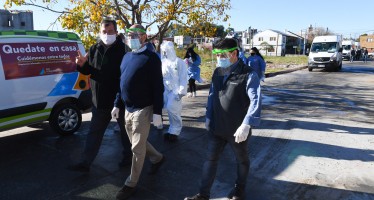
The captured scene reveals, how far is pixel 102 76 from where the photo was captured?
394 cm

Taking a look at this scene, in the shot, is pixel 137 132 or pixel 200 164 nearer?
pixel 137 132

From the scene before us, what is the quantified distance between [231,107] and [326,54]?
21044 millimetres

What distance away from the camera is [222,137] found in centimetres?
320

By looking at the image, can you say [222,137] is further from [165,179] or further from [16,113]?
[16,113]

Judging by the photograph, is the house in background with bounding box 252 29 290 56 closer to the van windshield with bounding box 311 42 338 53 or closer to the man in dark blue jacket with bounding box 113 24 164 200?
the van windshield with bounding box 311 42 338 53

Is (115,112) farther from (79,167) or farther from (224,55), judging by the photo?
(224,55)

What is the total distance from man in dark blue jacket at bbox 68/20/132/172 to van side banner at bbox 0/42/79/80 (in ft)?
5.43

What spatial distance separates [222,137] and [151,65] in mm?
1063

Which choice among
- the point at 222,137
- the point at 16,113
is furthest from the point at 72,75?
the point at 222,137

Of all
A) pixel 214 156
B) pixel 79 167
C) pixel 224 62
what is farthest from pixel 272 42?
pixel 214 156

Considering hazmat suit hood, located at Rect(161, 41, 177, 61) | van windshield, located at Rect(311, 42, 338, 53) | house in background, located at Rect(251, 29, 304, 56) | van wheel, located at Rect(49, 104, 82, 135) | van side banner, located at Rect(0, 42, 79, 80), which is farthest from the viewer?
house in background, located at Rect(251, 29, 304, 56)

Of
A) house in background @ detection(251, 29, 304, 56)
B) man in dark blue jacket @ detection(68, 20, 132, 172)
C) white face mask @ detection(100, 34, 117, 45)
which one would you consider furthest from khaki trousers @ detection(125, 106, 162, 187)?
house in background @ detection(251, 29, 304, 56)

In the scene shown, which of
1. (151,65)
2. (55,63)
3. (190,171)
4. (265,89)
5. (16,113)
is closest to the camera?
(151,65)

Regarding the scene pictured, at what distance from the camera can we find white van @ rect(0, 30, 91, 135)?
4.94 metres
